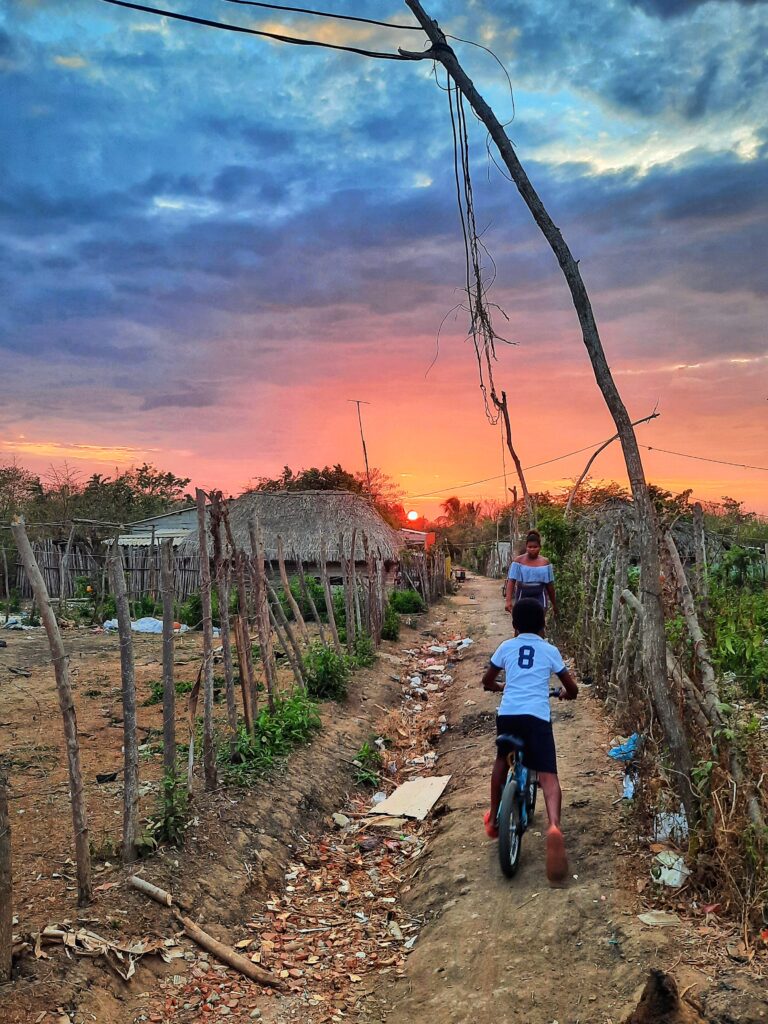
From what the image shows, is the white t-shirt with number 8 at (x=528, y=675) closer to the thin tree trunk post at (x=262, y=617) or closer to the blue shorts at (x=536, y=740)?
the blue shorts at (x=536, y=740)

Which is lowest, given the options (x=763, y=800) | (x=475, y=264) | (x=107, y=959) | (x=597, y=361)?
(x=107, y=959)

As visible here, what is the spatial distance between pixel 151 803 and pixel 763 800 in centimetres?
417

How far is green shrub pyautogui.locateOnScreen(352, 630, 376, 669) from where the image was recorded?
11348mm

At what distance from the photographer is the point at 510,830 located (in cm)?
431

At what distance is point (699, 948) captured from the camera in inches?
132

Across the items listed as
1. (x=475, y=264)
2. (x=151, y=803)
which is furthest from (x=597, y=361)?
(x=151, y=803)

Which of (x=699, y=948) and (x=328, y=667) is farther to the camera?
(x=328, y=667)

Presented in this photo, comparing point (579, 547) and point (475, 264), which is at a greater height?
point (475, 264)

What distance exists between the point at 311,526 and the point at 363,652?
12.3 meters

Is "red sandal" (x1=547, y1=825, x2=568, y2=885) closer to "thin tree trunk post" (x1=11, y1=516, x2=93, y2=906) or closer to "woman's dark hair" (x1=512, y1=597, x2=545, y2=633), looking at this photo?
"woman's dark hair" (x1=512, y1=597, x2=545, y2=633)

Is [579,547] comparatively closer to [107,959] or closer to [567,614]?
[567,614]

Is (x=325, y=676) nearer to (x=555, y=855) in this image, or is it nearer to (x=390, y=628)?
(x=555, y=855)

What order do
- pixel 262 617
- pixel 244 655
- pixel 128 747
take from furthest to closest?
pixel 262 617 < pixel 244 655 < pixel 128 747

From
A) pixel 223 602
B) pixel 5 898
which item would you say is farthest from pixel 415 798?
pixel 5 898
